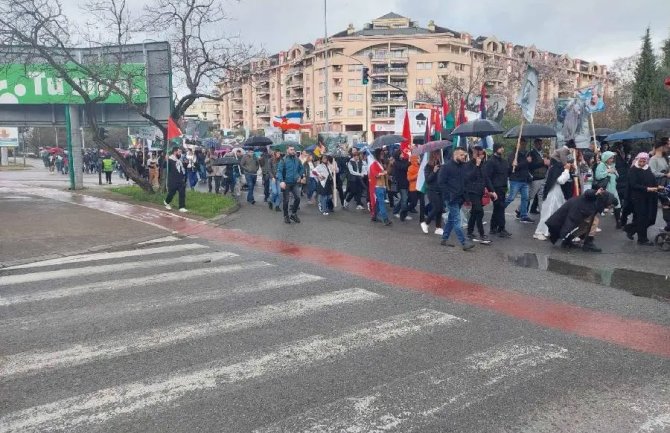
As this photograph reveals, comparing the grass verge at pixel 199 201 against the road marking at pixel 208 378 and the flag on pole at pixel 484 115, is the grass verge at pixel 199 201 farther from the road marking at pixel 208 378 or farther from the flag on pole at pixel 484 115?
the road marking at pixel 208 378

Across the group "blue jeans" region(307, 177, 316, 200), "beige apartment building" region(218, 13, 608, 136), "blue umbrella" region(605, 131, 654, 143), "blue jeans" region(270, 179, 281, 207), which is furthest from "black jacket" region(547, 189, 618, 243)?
"beige apartment building" region(218, 13, 608, 136)

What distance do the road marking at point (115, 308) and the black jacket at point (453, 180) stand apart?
10.9 feet

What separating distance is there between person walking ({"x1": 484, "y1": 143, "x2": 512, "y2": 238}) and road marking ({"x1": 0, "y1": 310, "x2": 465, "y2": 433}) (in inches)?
228

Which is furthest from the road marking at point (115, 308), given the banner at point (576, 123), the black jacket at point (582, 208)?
the banner at point (576, 123)

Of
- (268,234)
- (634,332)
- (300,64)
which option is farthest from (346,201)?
(300,64)

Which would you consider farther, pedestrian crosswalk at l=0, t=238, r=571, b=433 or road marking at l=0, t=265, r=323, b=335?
road marking at l=0, t=265, r=323, b=335

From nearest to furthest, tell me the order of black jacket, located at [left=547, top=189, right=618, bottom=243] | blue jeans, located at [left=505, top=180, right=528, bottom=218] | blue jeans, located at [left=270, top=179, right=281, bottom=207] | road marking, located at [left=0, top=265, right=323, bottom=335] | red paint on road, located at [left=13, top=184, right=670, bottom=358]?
red paint on road, located at [left=13, top=184, right=670, bottom=358] → road marking, located at [left=0, top=265, right=323, bottom=335] → black jacket, located at [left=547, top=189, right=618, bottom=243] → blue jeans, located at [left=505, top=180, right=528, bottom=218] → blue jeans, located at [left=270, top=179, right=281, bottom=207]

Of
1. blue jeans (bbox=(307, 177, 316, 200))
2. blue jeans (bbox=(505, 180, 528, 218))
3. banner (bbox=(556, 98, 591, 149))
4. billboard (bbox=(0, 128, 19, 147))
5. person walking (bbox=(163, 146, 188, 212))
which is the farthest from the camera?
billboard (bbox=(0, 128, 19, 147))

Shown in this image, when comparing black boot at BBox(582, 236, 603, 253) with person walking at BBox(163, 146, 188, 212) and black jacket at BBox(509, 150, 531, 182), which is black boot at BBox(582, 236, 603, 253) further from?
person walking at BBox(163, 146, 188, 212)

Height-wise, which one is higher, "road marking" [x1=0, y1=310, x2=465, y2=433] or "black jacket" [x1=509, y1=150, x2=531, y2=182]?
"black jacket" [x1=509, y1=150, x2=531, y2=182]

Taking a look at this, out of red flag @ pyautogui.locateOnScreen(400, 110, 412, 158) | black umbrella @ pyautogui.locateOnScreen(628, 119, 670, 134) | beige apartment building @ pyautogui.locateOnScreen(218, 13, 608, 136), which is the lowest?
red flag @ pyautogui.locateOnScreen(400, 110, 412, 158)

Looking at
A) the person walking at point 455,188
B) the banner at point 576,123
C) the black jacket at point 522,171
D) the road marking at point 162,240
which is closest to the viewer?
the person walking at point 455,188

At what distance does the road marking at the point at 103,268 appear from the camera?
25.4 ft

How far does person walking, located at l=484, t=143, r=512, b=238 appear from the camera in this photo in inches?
438
